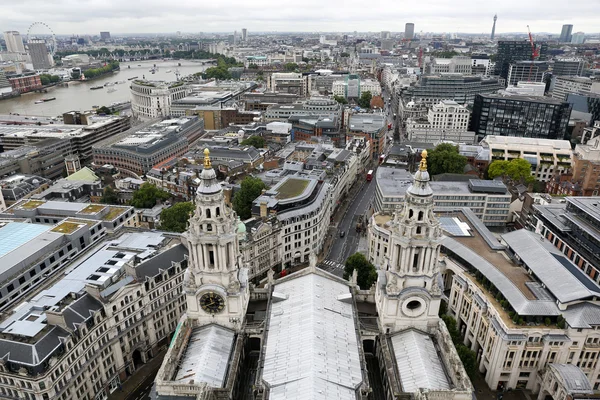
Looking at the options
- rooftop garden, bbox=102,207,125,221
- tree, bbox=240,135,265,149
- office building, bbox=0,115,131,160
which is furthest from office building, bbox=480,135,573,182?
office building, bbox=0,115,131,160

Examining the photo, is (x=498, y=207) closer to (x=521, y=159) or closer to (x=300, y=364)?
(x=521, y=159)

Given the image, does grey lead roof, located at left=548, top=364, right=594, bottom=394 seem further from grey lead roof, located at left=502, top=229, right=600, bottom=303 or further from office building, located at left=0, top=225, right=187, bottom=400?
office building, located at left=0, top=225, right=187, bottom=400

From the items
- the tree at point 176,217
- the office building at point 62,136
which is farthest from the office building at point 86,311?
the office building at point 62,136

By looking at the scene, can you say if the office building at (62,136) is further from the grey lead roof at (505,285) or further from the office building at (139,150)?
the grey lead roof at (505,285)

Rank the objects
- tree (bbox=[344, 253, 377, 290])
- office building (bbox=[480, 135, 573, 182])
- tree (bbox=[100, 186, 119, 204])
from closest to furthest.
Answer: tree (bbox=[344, 253, 377, 290]) < tree (bbox=[100, 186, 119, 204]) < office building (bbox=[480, 135, 573, 182])

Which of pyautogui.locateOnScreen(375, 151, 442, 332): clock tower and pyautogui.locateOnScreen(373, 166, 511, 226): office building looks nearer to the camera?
pyautogui.locateOnScreen(375, 151, 442, 332): clock tower

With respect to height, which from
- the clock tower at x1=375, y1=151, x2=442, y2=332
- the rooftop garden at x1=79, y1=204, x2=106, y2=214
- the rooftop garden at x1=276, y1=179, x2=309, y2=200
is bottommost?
the rooftop garden at x1=79, y1=204, x2=106, y2=214

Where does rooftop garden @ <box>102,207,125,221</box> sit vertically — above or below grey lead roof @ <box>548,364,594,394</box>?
above

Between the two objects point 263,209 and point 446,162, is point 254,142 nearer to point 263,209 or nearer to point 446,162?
point 446,162

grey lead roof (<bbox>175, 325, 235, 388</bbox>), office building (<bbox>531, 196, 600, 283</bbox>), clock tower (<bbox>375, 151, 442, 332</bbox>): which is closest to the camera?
grey lead roof (<bbox>175, 325, 235, 388</bbox>)
